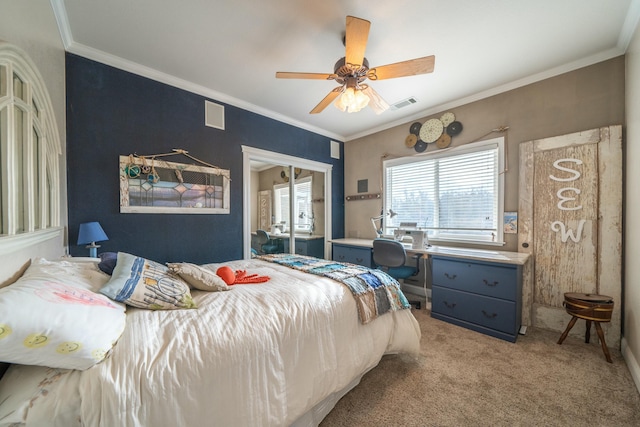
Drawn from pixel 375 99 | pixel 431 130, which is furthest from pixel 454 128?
pixel 375 99

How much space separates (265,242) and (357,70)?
256 cm

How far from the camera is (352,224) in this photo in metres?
4.38

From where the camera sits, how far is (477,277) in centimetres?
238

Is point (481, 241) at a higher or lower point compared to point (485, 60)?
lower

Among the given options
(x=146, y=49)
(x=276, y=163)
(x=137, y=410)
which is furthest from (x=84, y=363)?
(x=276, y=163)

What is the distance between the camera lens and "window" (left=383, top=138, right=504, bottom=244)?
2.81m

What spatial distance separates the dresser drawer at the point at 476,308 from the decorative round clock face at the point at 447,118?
212cm

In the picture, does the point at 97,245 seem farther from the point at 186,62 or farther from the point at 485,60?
the point at 485,60

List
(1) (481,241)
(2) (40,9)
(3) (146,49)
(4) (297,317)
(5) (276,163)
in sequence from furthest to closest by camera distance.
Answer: (5) (276,163), (1) (481,241), (3) (146,49), (2) (40,9), (4) (297,317)

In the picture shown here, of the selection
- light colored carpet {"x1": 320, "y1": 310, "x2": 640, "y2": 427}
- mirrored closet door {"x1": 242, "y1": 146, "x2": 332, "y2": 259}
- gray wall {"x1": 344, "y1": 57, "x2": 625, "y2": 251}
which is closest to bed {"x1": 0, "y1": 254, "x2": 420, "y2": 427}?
light colored carpet {"x1": 320, "y1": 310, "x2": 640, "y2": 427}

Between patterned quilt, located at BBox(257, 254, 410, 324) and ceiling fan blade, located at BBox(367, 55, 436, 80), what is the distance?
5.17 ft

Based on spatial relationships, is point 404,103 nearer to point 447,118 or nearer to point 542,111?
point 447,118

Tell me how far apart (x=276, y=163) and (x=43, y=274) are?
276 cm

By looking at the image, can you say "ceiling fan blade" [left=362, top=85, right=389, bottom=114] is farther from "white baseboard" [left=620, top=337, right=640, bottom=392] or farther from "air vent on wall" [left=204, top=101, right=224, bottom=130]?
"white baseboard" [left=620, top=337, right=640, bottom=392]
